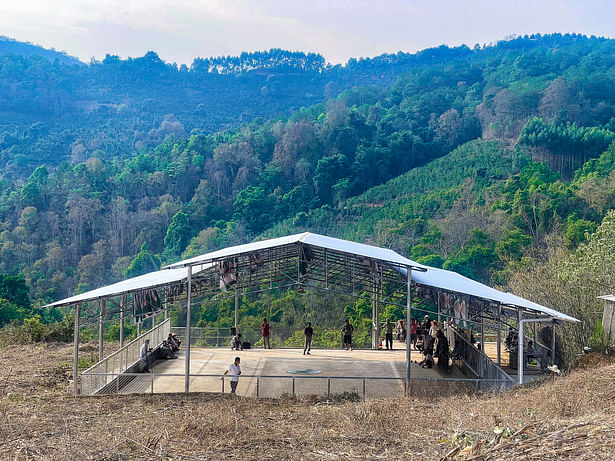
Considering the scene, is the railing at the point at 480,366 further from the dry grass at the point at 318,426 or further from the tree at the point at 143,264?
the tree at the point at 143,264

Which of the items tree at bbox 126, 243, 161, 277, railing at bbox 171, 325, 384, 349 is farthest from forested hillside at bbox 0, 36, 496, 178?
railing at bbox 171, 325, 384, 349

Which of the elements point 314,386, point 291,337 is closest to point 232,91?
point 291,337

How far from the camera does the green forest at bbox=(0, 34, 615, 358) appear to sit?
51.5 metres

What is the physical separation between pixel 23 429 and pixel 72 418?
44.2 inches

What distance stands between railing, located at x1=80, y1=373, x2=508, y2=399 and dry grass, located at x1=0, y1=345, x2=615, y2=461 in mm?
962

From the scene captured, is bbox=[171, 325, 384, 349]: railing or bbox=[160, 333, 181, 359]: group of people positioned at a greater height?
bbox=[160, 333, 181, 359]: group of people

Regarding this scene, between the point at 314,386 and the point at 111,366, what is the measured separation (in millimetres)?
5057

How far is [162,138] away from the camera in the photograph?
391ft

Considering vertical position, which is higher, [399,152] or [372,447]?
[399,152]

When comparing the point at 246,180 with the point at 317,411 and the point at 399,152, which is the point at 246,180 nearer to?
the point at 399,152

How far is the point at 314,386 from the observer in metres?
16.9

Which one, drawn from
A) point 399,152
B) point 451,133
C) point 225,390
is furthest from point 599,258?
point 451,133

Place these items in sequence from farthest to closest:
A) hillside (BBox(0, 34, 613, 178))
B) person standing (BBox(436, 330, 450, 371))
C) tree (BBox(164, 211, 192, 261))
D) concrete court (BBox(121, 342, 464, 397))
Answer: hillside (BBox(0, 34, 613, 178)) → tree (BBox(164, 211, 192, 261)) → person standing (BBox(436, 330, 450, 371)) → concrete court (BBox(121, 342, 464, 397))

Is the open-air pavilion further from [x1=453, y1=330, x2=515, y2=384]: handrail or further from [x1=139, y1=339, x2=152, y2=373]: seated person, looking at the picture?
[x1=139, y1=339, x2=152, y2=373]: seated person
